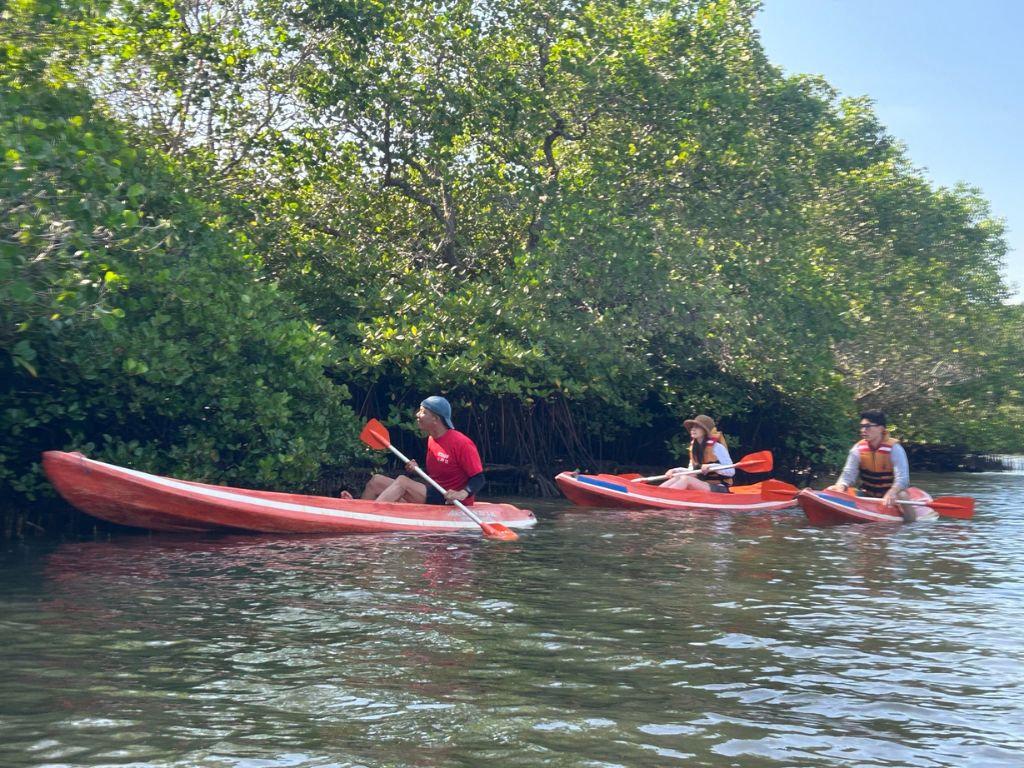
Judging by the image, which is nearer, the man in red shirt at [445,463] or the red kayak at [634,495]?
the man in red shirt at [445,463]

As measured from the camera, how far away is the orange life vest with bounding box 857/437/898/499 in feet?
→ 46.9

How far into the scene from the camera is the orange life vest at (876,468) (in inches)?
562

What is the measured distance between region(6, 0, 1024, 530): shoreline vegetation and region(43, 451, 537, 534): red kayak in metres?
1.11

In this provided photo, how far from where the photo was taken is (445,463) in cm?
1187

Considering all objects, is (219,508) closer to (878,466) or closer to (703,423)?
(703,423)

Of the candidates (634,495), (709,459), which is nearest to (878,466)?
(709,459)

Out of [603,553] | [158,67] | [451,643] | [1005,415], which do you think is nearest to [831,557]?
[603,553]

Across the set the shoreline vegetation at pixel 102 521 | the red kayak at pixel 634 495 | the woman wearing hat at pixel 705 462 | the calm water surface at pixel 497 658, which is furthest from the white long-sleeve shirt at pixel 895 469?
the shoreline vegetation at pixel 102 521

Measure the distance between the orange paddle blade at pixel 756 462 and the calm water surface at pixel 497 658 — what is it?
5.23 meters

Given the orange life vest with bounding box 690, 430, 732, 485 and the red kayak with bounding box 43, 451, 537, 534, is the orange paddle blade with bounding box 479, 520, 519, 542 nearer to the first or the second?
the red kayak with bounding box 43, 451, 537, 534

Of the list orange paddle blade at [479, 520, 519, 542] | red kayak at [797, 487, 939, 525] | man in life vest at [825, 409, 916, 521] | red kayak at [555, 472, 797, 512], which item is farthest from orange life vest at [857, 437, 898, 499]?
orange paddle blade at [479, 520, 519, 542]

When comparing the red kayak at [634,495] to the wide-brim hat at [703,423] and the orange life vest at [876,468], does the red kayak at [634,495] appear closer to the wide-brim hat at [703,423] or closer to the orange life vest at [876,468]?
the wide-brim hat at [703,423]

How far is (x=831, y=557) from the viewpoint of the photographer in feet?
35.0

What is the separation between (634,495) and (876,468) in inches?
125
